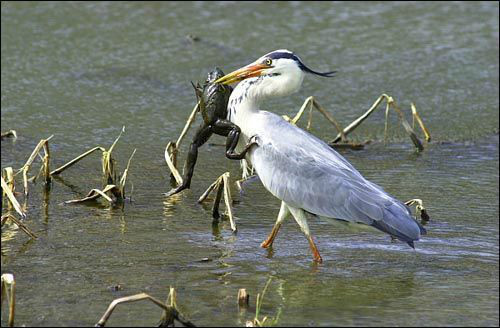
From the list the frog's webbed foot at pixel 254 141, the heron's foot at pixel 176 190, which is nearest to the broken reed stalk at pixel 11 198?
the heron's foot at pixel 176 190

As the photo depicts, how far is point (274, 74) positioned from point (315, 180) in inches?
32.0

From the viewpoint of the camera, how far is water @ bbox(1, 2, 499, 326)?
6.19m

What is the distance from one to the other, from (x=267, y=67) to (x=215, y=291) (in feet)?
5.90

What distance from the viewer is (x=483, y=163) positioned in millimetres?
9664

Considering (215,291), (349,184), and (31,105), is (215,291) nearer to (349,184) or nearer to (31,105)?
(349,184)

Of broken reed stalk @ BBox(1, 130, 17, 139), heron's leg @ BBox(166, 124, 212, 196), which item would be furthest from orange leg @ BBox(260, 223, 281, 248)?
broken reed stalk @ BBox(1, 130, 17, 139)

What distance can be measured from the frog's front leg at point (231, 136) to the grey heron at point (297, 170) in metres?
0.04

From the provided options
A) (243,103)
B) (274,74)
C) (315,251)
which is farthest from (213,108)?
(315,251)

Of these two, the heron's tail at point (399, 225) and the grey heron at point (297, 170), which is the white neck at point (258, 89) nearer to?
the grey heron at point (297, 170)

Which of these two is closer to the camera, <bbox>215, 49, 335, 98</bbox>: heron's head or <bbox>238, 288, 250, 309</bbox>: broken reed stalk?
<bbox>238, 288, 250, 309</bbox>: broken reed stalk

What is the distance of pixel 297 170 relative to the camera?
7.06 metres

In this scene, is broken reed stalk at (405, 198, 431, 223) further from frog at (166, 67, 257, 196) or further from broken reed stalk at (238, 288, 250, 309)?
broken reed stalk at (238, 288, 250, 309)

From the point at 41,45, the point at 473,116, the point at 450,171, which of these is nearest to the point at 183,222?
the point at 450,171

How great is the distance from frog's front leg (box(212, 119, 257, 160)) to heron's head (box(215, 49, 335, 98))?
0.26 m
